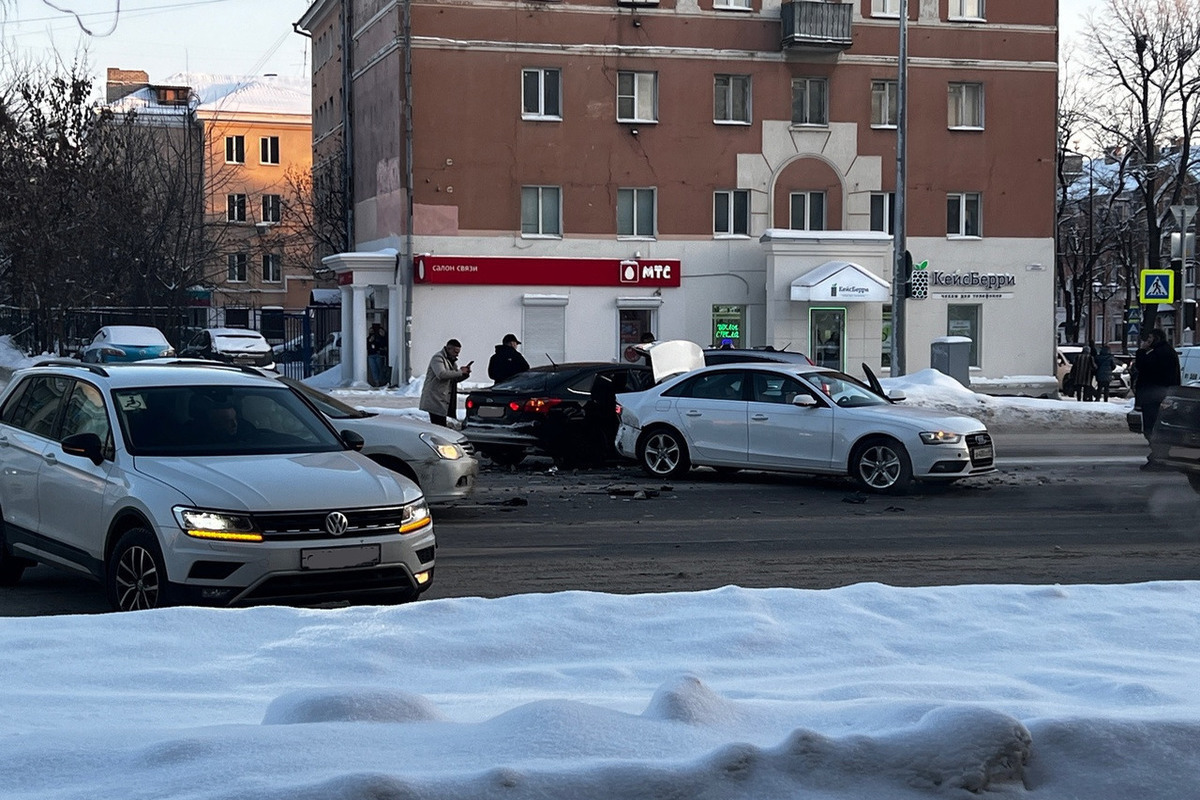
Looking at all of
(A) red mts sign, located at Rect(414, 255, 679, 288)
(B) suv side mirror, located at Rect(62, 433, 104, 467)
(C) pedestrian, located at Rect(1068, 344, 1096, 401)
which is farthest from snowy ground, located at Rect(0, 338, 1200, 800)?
(A) red mts sign, located at Rect(414, 255, 679, 288)

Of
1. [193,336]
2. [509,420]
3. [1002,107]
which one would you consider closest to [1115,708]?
[509,420]

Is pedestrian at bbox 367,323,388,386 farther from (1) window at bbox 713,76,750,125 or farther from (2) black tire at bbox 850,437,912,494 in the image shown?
(2) black tire at bbox 850,437,912,494

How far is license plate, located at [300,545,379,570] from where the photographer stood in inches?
303

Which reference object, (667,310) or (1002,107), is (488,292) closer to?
(667,310)

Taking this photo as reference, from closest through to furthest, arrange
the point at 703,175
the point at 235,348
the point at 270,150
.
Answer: the point at 703,175 < the point at 235,348 < the point at 270,150

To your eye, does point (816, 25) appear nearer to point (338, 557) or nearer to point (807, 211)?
point (807, 211)

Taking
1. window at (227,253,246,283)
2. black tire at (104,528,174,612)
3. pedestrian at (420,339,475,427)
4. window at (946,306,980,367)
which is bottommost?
black tire at (104,528,174,612)

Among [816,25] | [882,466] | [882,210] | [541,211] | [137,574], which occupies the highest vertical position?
[816,25]

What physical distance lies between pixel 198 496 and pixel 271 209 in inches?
2698

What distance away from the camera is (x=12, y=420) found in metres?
9.63

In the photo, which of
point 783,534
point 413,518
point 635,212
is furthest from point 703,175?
point 413,518

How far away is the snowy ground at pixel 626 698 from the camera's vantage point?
3670 millimetres

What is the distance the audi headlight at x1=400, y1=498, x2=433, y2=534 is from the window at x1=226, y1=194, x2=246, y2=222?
220ft

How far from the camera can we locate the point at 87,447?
8266 millimetres
